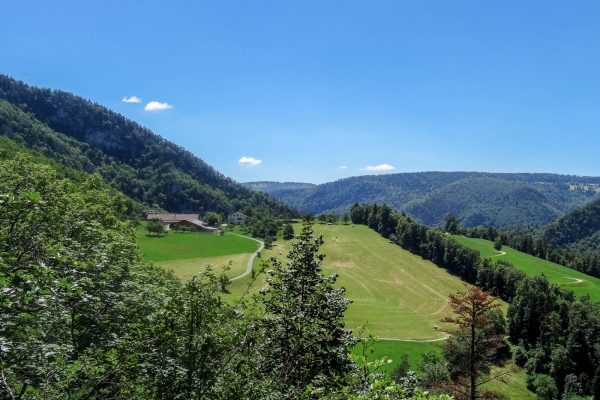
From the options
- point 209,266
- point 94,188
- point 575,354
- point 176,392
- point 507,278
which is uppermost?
point 94,188

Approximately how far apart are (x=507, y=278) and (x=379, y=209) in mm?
57335

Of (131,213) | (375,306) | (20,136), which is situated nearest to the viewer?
(375,306)

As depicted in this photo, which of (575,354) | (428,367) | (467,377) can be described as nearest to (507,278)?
(575,354)

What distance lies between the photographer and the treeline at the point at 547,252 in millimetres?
123750

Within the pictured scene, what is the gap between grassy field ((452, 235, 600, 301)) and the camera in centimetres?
9538

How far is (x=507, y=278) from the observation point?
85.0 metres

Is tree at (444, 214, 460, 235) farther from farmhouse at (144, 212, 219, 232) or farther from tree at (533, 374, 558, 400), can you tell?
tree at (533, 374, 558, 400)

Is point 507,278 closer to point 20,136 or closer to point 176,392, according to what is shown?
point 176,392

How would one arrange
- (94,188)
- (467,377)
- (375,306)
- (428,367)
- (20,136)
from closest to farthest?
(467,377) → (94,188) → (428,367) → (375,306) → (20,136)

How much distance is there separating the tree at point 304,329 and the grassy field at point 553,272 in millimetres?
103463

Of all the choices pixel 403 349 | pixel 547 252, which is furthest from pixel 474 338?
pixel 547 252

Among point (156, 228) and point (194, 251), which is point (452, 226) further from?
point (156, 228)

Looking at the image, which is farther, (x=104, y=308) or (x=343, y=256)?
(x=343, y=256)

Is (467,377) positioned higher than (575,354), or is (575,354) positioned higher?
(467,377)
